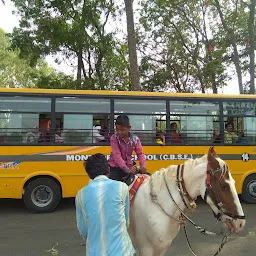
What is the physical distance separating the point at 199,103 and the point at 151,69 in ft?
41.3

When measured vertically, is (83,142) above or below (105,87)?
below

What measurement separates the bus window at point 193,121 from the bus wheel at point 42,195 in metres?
3.13

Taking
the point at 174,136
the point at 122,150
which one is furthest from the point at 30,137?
the point at 122,150

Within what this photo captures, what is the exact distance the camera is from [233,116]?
866cm

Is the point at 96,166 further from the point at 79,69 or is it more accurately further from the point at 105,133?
the point at 79,69

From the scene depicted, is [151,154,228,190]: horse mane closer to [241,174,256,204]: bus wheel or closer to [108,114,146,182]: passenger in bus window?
[108,114,146,182]: passenger in bus window

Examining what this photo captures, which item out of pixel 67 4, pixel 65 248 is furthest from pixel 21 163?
pixel 67 4

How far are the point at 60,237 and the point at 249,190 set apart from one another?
5316mm

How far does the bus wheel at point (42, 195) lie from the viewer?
24.8 ft

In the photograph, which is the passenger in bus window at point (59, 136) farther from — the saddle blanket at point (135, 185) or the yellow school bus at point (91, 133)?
the saddle blanket at point (135, 185)

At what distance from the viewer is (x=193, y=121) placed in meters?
8.38

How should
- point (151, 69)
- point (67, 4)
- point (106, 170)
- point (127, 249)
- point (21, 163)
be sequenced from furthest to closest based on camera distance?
point (151, 69) < point (67, 4) < point (21, 163) < point (106, 170) < point (127, 249)

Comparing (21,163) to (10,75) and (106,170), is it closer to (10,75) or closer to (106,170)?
(106,170)

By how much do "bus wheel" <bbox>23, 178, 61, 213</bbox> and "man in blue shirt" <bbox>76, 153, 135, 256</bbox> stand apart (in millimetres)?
5521
